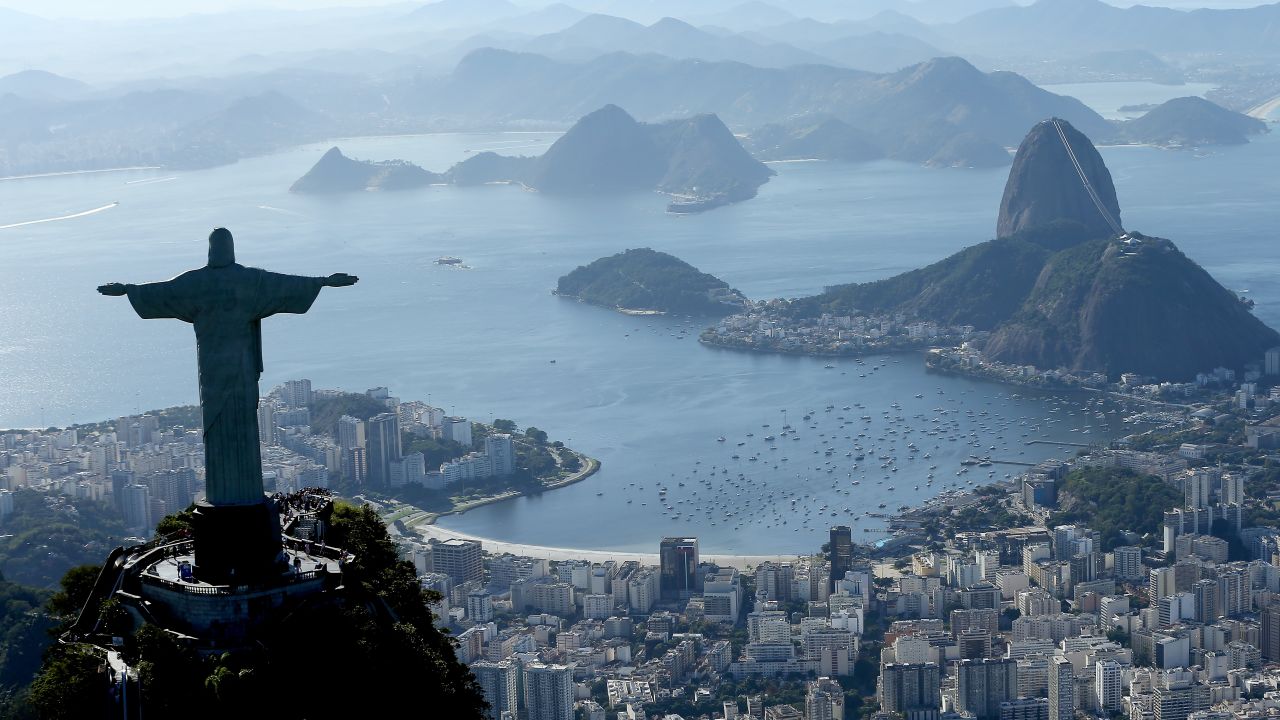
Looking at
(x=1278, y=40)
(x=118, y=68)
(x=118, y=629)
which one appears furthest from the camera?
(x=1278, y=40)

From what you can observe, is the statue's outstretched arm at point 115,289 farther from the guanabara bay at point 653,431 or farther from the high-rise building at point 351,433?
the high-rise building at point 351,433

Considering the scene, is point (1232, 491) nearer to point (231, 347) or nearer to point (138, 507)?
point (138, 507)

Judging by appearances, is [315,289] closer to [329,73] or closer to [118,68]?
[329,73]

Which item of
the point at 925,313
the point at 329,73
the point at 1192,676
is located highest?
the point at 329,73

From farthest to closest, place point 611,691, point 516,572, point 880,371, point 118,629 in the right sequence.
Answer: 1. point 880,371
2. point 516,572
3. point 611,691
4. point 118,629

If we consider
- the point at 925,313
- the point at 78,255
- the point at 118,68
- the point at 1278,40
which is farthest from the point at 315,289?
the point at 1278,40

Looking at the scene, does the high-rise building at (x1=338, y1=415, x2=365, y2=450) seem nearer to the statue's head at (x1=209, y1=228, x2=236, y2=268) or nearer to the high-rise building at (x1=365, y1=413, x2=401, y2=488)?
the high-rise building at (x1=365, y1=413, x2=401, y2=488)

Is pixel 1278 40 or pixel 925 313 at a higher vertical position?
pixel 1278 40

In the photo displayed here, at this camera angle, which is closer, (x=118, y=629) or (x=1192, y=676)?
(x=118, y=629)

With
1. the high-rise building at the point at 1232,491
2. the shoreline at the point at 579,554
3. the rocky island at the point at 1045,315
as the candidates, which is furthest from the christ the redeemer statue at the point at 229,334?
the rocky island at the point at 1045,315
